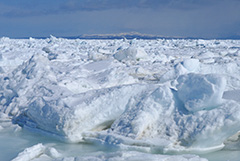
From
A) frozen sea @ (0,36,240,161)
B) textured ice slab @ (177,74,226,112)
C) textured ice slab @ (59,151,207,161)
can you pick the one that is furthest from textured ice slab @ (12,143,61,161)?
textured ice slab @ (177,74,226,112)

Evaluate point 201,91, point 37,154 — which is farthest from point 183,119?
point 37,154

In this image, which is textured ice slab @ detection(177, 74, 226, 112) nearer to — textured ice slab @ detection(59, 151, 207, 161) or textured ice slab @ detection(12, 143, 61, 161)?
textured ice slab @ detection(59, 151, 207, 161)

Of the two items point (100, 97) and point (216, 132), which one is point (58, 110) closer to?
point (100, 97)

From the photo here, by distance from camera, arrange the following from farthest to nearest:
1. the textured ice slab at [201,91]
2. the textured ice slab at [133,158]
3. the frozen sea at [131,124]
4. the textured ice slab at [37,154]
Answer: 1. the textured ice slab at [201,91]
2. the frozen sea at [131,124]
3. the textured ice slab at [37,154]
4. the textured ice slab at [133,158]

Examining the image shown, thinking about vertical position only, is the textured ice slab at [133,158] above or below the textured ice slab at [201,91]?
below

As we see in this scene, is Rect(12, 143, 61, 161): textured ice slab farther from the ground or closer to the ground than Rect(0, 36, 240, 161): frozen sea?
closer to the ground

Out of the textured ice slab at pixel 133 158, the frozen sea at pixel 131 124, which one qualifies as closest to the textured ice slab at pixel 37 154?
the frozen sea at pixel 131 124

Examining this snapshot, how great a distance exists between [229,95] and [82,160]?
2.69 meters

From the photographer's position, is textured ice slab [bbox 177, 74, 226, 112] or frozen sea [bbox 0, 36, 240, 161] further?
textured ice slab [bbox 177, 74, 226, 112]

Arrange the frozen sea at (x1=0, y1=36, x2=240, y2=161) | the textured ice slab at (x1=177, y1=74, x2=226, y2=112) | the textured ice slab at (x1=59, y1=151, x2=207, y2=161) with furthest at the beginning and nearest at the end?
the textured ice slab at (x1=177, y1=74, x2=226, y2=112) < the frozen sea at (x1=0, y1=36, x2=240, y2=161) < the textured ice slab at (x1=59, y1=151, x2=207, y2=161)

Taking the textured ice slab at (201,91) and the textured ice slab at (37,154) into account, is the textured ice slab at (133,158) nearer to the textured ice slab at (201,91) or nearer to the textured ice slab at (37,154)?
the textured ice slab at (37,154)

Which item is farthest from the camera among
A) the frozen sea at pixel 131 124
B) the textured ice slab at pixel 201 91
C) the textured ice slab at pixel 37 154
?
the textured ice slab at pixel 201 91

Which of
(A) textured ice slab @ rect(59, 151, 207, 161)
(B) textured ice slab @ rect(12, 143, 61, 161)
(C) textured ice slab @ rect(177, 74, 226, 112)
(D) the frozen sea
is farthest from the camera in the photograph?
(C) textured ice slab @ rect(177, 74, 226, 112)

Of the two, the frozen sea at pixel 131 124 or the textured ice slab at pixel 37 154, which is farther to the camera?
the frozen sea at pixel 131 124
